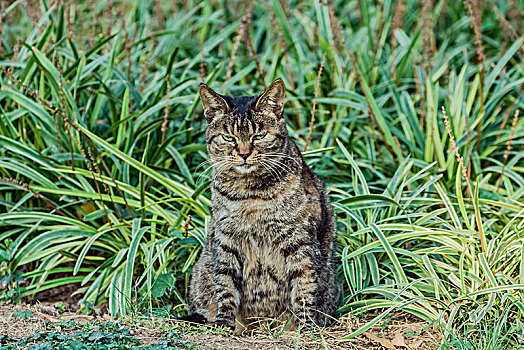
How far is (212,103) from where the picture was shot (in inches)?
146

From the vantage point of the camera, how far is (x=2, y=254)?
4.21 metres

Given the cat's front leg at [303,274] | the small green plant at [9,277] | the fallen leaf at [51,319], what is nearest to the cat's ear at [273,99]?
the cat's front leg at [303,274]

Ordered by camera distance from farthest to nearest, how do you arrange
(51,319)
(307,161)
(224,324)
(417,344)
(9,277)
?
(307,161) < (9,277) < (51,319) < (224,324) < (417,344)

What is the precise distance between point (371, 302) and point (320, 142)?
63.6 inches

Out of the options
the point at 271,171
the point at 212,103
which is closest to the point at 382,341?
the point at 271,171

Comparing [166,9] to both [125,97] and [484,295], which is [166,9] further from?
[484,295]

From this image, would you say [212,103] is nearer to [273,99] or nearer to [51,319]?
[273,99]

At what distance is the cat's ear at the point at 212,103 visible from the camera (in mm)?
3641

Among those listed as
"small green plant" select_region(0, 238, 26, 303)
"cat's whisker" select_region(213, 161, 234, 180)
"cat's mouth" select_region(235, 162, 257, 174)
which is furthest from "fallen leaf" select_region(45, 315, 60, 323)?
"cat's mouth" select_region(235, 162, 257, 174)

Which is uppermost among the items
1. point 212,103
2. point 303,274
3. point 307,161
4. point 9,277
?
point 212,103

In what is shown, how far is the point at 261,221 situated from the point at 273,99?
646 mm

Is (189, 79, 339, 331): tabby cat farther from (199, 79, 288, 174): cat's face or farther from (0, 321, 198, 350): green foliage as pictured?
(0, 321, 198, 350): green foliage

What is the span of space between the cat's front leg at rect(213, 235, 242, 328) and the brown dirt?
112 millimetres

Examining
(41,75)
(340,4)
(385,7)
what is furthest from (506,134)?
(41,75)
